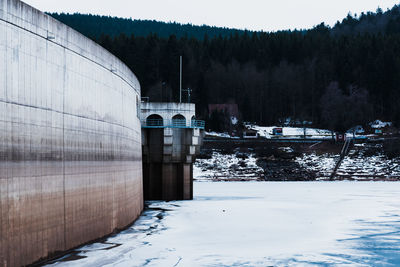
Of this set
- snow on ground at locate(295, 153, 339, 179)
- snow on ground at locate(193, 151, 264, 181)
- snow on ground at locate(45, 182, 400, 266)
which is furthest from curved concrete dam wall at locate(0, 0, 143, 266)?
snow on ground at locate(295, 153, 339, 179)

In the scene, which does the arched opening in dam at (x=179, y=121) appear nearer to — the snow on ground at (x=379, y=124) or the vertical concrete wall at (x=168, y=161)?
the vertical concrete wall at (x=168, y=161)

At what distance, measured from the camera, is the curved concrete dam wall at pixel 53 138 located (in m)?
16.2

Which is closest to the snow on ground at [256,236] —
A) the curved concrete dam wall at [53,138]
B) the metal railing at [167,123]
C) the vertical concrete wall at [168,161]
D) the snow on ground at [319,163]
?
the curved concrete dam wall at [53,138]

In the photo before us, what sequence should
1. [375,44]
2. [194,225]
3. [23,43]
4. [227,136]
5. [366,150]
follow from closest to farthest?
[23,43]
[194,225]
[366,150]
[227,136]
[375,44]

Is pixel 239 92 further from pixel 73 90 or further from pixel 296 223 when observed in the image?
pixel 73 90

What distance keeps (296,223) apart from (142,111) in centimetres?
1851

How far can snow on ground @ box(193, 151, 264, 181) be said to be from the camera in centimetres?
8137

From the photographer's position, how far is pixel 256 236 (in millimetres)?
27172

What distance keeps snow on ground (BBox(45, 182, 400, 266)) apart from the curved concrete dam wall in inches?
63.9

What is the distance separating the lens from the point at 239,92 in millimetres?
134000

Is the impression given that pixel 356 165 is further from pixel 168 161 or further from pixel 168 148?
pixel 168 148

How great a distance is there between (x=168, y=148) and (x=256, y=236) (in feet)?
62.5

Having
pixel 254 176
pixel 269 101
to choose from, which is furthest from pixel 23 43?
pixel 269 101

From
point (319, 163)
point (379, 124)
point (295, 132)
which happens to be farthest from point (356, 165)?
point (379, 124)
